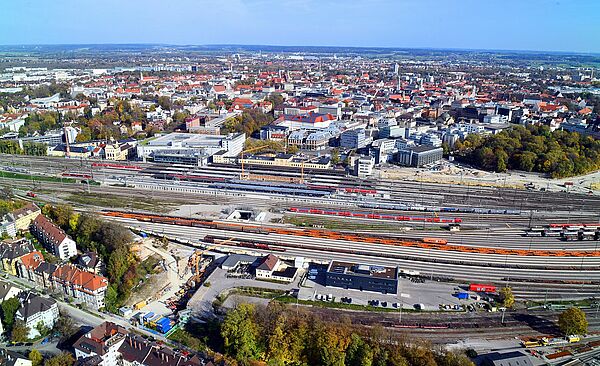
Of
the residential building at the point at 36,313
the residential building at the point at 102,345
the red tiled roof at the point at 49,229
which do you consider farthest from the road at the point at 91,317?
the red tiled roof at the point at 49,229

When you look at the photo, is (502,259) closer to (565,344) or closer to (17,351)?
(565,344)

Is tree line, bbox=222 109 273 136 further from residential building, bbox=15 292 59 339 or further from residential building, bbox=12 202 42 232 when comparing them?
residential building, bbox=15 292 59 339

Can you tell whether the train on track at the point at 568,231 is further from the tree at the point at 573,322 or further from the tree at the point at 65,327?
the tree at the point at 65,327

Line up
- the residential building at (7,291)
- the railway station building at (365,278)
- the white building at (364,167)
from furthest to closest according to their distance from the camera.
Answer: the white building at (364,167) < the railway station building at (365,278) < the residential building at (7,291)

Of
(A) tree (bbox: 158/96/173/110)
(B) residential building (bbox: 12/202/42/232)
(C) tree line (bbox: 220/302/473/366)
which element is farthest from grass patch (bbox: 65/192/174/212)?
(A) tree (bbox: 158/96/173/110)

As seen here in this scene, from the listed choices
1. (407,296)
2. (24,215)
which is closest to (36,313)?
(24,215)

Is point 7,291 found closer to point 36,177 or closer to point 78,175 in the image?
point 78,175

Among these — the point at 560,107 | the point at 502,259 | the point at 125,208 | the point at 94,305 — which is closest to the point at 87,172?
the point at 125,208
